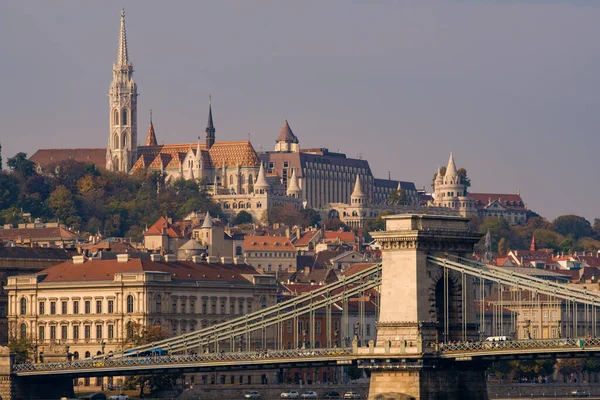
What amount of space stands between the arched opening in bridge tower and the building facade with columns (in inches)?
1609

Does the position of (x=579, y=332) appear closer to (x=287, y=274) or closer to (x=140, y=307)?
(x=140, y=307)

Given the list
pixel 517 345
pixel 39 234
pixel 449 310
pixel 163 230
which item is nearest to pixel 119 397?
pixel 449 310

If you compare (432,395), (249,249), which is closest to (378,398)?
(432,395)

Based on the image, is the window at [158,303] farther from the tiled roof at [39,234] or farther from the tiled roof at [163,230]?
the tiled roof at [163,230]

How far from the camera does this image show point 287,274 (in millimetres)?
167250

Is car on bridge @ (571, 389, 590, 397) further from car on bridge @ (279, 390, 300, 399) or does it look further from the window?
the window

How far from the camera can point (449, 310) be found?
7706 centimetres

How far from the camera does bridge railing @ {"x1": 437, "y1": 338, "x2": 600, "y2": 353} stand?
72.4 m

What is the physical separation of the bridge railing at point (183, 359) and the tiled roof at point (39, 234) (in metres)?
76.4

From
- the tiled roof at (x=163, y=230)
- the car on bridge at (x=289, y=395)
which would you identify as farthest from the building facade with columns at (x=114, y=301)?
the tiled roof at (x=163, y=230)

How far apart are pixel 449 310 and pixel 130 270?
45739 mm

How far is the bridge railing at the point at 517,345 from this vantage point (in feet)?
238

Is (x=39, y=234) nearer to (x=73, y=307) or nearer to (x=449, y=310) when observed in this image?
(x=73, y=307)

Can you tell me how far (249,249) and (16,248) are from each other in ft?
220
